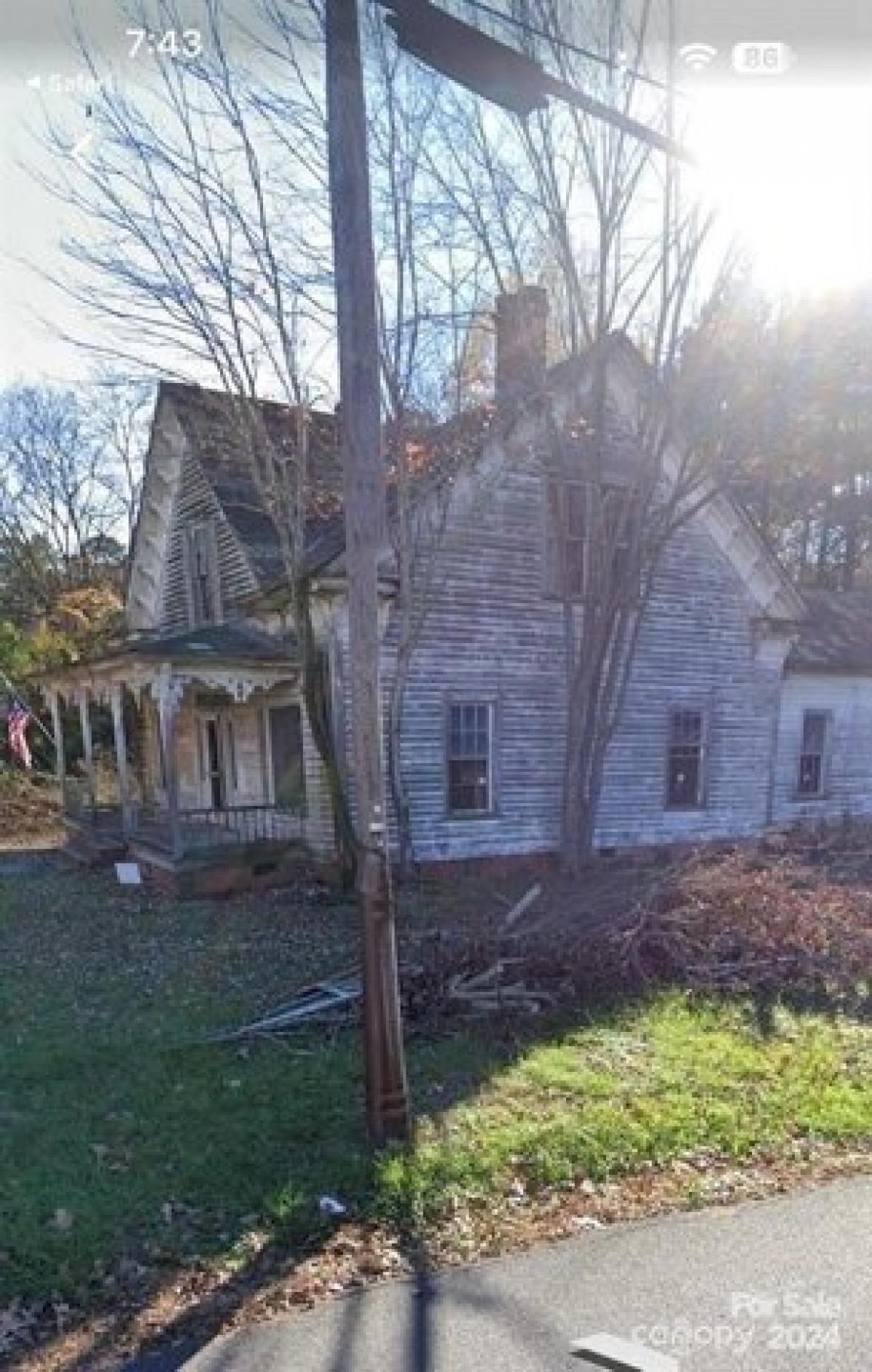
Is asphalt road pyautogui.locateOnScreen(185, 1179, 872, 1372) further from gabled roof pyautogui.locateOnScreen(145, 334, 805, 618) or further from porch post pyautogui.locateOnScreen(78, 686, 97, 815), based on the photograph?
porch post pyautogui.locateOnScreen(78, 686, 97, 815)

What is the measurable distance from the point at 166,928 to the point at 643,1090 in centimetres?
572

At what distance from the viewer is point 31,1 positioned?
7.85ft

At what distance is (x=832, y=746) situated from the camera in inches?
650

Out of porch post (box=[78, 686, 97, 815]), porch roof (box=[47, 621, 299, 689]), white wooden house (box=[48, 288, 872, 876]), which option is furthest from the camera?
porch post (box=[78, 686, 97, 815])

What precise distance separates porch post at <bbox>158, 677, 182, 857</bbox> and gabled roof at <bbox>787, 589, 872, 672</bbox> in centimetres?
1032

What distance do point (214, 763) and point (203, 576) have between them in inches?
129

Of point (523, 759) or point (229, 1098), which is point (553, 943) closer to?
point (229, 1098)

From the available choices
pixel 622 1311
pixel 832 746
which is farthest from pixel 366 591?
pixel 832 746

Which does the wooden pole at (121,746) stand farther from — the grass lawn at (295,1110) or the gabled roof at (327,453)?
the grass lawn at (295,1110)

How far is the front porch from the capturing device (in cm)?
1089

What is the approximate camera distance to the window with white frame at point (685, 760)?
45.5 feet

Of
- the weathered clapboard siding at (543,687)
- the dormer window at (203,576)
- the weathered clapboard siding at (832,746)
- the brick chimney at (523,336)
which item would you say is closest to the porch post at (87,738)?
the dormer window at (203,576)

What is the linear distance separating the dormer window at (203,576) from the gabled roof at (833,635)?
32.0 feet

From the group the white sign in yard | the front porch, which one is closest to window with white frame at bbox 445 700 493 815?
the front porch
